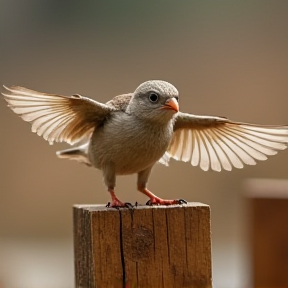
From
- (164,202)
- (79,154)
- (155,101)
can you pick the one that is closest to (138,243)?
(164,202)

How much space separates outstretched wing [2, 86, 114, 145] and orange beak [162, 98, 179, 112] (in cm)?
22

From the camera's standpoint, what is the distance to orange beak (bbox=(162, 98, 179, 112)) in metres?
2.28

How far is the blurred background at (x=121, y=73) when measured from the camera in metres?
6.04

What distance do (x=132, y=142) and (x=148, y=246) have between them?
38 centimetres

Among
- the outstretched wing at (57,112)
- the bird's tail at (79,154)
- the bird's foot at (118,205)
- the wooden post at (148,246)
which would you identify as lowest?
the wooden post at (148,246)

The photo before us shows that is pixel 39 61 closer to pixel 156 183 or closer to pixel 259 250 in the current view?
pixel 156 183

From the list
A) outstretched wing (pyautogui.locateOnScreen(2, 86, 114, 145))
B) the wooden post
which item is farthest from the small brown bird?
the wooden post

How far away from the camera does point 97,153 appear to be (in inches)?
97.1

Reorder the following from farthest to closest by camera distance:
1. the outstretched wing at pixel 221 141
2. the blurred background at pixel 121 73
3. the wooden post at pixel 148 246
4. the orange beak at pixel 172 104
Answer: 1. the blurred background at pixel 121 73
2. the outstretched wing at pixel 221 141
3. the orange beak at pixel 172 104
4. the wooden post at pixel 148 246

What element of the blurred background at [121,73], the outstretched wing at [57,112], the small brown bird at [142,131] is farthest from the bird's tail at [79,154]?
the blurred background at [121,73]

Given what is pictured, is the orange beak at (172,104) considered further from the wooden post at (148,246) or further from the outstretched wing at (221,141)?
the wooden post at (148,246)

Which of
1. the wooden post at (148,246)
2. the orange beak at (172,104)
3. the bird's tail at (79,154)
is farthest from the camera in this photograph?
the bird's tail at (79,154)

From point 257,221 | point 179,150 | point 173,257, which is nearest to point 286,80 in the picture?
point 257,221

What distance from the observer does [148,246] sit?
216cm
